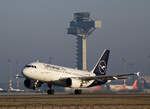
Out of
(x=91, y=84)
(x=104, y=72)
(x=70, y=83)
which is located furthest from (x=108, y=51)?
(x=70, y=83)

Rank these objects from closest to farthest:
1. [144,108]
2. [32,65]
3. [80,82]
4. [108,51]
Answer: [144,108] < [32,65] < [80,82] < [108,51]

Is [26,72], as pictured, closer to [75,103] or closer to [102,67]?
[102,67]

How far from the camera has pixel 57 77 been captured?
266ft

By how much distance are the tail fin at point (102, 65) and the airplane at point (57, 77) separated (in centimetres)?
306

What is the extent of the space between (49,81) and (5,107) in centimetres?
3718

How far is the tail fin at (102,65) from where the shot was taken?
308 ft

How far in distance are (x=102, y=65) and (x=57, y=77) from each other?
16450 millimetres

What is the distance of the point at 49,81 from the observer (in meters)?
80.7

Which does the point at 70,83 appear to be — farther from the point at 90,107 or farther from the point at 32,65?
the point at 90,107

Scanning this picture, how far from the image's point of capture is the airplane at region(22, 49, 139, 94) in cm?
7832

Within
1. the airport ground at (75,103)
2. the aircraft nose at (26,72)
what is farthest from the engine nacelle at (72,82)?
the airport ground at (75,103)

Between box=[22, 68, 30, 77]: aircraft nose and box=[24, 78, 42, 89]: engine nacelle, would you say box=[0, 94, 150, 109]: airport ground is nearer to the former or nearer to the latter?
box=[22, 68, 30, 77]: aircraft nose

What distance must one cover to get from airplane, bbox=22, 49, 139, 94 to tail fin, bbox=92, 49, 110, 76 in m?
3.06

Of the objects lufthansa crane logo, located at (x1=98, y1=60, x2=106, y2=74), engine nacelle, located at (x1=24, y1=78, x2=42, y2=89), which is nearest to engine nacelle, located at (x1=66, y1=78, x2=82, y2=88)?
engine nacelle, located at (x1=24, y1=78, x2=42, y2=89)
